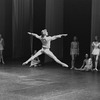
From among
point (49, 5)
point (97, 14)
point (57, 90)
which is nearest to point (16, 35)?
point (49, 5)

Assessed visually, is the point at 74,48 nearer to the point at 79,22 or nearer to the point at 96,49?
the point at 96,49

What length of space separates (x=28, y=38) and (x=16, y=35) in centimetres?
97

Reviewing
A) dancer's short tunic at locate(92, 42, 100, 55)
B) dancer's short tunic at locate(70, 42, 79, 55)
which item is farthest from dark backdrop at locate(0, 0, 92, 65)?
dancer's short tunic at locate(92, 42, 100, 55)

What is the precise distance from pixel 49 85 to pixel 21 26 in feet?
32.5

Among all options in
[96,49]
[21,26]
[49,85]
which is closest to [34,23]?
[21,26]

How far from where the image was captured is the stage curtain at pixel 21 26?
59.0ft

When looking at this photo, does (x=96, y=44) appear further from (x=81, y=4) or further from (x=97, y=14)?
(x=81, y=4)

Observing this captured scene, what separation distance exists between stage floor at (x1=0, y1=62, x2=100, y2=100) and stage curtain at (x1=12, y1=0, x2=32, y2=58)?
6.47 metres

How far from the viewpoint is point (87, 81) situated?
387 inches

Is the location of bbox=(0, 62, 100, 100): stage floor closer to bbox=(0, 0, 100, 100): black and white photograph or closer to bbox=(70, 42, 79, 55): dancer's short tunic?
bbox=(0, 0, 100, 100): black and white photograph

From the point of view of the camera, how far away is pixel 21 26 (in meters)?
18.4

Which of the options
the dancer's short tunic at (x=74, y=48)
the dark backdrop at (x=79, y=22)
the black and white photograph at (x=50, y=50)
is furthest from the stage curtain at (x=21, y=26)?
the dancer's short tunic at (x=74, y=48)

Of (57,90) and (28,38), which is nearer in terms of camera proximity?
(57,90)

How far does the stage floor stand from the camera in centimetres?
746
